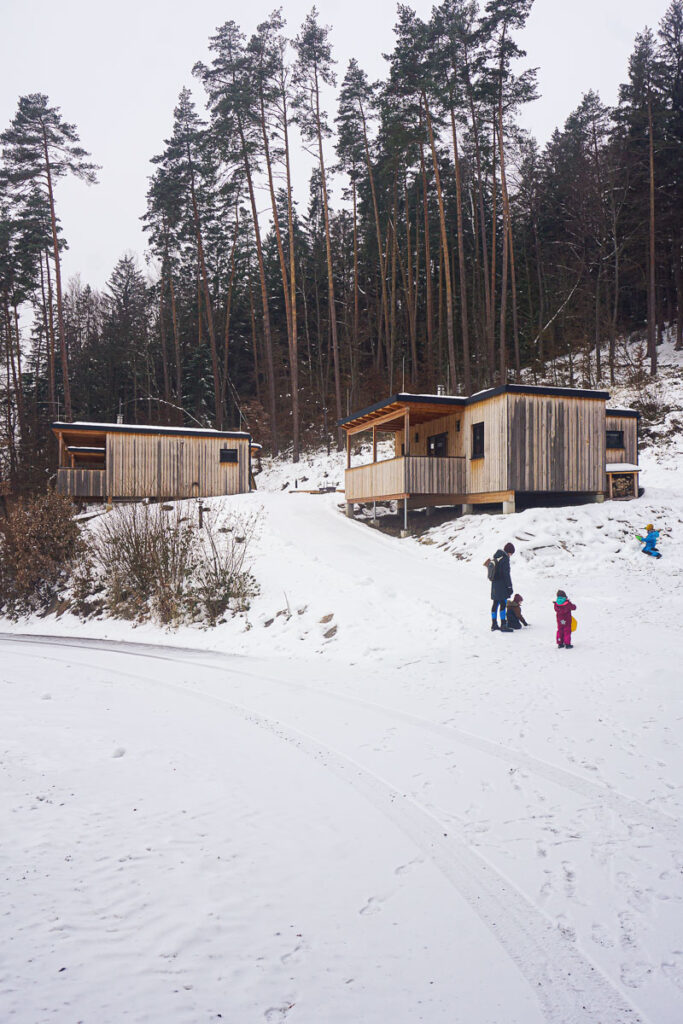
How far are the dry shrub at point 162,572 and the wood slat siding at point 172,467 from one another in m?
7.55

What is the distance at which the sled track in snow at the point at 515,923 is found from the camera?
2.69 meters

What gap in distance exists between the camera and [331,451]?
32500 millimetres

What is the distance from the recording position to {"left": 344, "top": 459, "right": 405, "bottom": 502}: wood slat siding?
63.0 ft

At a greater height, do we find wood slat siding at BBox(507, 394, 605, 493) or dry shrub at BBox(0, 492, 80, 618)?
wood slat siding at BBox(507, 394, 605, 493)

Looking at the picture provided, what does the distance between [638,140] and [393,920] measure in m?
36.8

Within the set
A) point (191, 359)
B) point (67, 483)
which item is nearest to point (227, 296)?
point (191, 359)

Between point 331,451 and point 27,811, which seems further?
point 331,451

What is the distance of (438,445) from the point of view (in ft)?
71.7

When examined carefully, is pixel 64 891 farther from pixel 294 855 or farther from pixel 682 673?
pixel 682 673

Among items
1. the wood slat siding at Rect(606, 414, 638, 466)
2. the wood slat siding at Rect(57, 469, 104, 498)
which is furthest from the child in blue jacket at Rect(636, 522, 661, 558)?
the wood slat siding at Rect(57, 469, 104, 498)

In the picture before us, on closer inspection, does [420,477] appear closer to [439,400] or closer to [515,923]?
[439,400]

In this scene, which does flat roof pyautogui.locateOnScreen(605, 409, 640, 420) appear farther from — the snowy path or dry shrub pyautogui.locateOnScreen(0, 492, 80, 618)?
dry shrub pyautogui.locateOnScreen(0, 492, 80, 618)

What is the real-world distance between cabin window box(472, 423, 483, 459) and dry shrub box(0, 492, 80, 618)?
12120 mm

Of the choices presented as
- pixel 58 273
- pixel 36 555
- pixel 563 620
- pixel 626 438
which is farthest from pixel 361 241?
pixel 563 620
